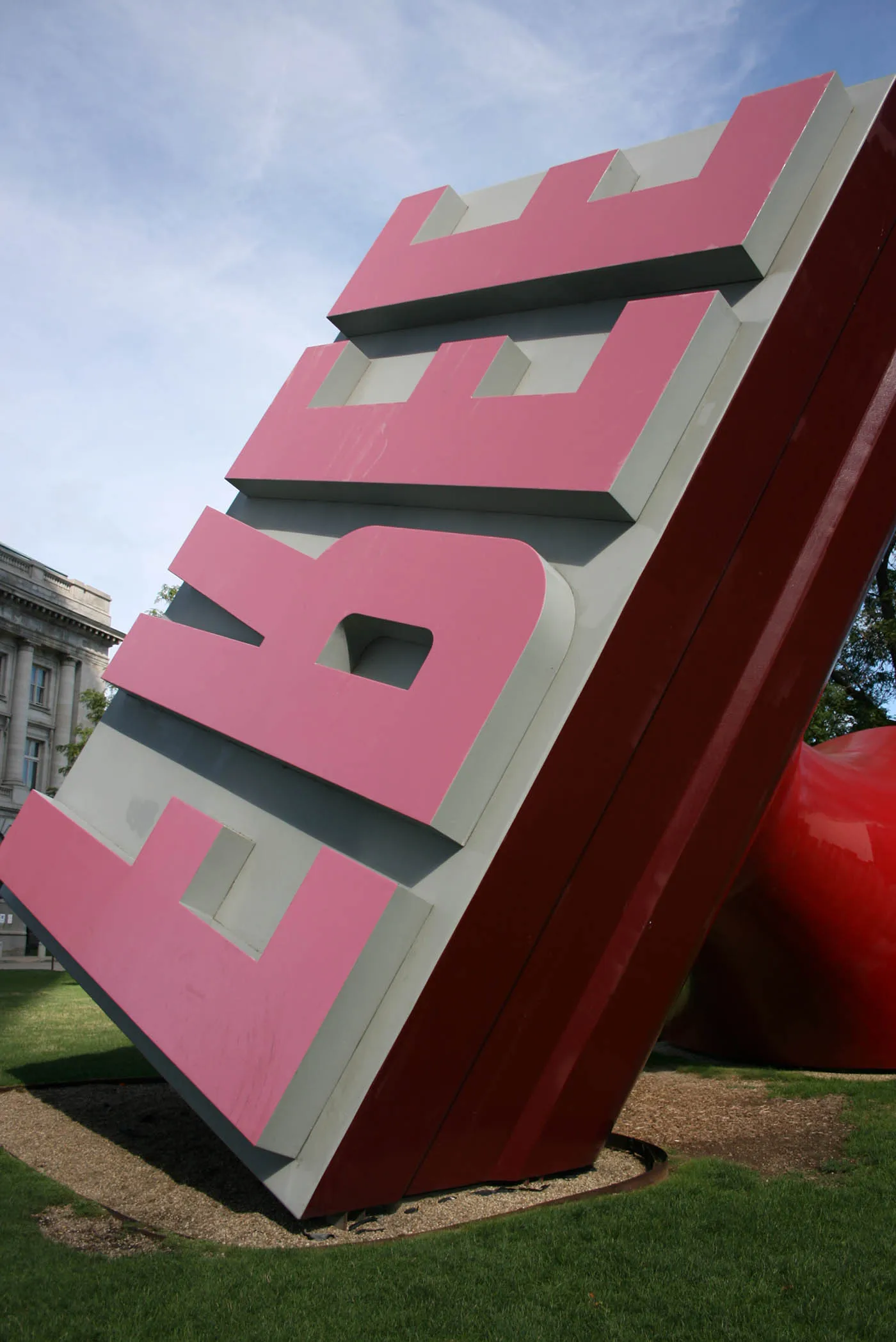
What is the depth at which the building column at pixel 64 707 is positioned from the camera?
46750 mm

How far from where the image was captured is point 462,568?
5.66 m

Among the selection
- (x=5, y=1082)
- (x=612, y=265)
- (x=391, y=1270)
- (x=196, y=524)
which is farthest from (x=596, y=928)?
(x=5, y=1082)

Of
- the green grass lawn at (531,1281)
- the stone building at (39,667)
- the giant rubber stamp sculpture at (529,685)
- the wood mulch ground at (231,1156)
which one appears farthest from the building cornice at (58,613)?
the green grass lawn at (531,1281)

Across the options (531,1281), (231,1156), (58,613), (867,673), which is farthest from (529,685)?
(58,613)

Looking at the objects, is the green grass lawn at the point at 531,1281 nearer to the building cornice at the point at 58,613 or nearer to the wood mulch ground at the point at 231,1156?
the wood mulch ground at the point at 231,1156

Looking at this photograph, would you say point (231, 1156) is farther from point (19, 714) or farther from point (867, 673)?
point (19, 714)

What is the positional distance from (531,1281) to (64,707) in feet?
150

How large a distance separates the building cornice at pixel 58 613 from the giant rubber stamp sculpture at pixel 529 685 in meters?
37.3

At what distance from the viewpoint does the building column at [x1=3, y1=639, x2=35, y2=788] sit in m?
44.0

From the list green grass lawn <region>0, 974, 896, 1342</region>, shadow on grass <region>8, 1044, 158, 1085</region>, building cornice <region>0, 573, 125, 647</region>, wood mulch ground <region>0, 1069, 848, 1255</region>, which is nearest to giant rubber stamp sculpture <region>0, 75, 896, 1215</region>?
wood mulch ground <region>0, 1069, 848, 1255</region>

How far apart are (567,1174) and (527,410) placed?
4.41m

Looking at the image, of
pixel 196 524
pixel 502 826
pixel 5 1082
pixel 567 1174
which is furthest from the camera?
pixel 5 1082

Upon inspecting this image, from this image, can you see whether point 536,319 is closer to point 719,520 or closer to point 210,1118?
point 719,520

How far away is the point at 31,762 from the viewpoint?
46.2 m
